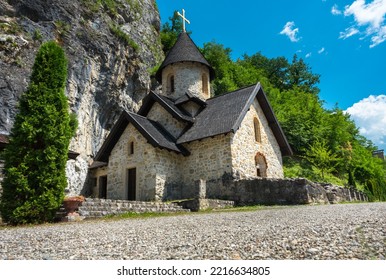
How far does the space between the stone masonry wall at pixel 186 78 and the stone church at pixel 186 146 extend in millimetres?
107

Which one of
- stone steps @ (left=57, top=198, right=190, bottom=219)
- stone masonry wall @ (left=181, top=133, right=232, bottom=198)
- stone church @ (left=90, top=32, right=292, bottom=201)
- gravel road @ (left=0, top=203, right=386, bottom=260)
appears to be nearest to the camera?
gravel road @ (left=0, top=203, right=386, bottom=260)

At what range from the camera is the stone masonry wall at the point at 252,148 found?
48.9 feet

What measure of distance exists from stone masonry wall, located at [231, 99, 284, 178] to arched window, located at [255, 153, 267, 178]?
0.86 ft

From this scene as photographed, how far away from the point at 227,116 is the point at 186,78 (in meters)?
5.96

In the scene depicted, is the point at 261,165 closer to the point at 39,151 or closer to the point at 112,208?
the point at 112,208

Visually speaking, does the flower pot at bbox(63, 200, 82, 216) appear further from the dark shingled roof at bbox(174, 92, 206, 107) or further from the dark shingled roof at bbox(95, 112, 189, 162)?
the dark shingled roof at bbox(174, 92, 206, 107)

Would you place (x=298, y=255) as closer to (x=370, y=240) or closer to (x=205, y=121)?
(x=370, y=240)

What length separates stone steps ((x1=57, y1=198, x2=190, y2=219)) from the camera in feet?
29.3

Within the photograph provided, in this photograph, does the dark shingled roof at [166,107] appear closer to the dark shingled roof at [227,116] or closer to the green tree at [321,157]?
the dark shingled roof at [227,116]

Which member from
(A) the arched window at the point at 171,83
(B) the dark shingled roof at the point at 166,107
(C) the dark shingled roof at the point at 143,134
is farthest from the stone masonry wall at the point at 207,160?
(A) the arched window at the point at 171,83

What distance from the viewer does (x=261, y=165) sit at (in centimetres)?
1720

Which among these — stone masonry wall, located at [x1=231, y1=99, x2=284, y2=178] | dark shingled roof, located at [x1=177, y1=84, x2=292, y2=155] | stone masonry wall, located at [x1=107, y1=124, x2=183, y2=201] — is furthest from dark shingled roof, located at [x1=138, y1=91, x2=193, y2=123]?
stone masonry wall, located at [x1=231, y1=99, x2=284, y2=178]

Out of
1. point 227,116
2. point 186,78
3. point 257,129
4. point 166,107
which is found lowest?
point 257,129

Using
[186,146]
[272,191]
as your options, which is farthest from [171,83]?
[272,191]
